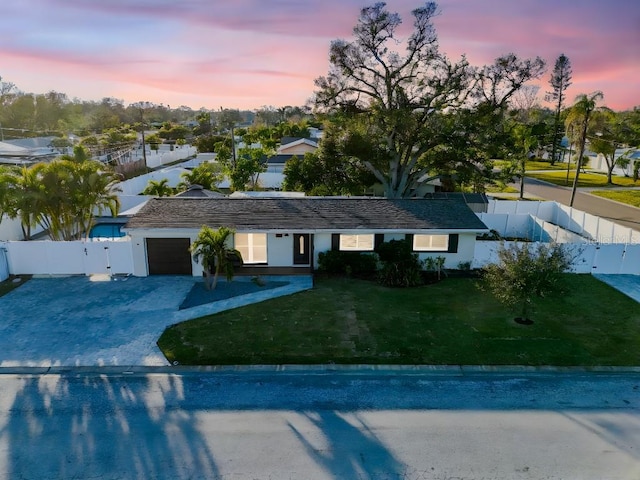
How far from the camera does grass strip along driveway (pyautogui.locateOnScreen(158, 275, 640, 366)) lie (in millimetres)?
14203

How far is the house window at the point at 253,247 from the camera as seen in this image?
71.2 feet

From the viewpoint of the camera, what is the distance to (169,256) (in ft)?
68.8

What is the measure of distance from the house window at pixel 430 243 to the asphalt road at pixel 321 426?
9.19 metres

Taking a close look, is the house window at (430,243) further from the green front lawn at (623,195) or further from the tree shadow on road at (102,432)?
the green front lawn at (623,195)

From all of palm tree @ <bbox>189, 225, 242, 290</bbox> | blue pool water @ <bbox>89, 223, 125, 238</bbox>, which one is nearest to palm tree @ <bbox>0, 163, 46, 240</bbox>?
palm tree @ <bbox>189, 225, 242, 290</bbox>

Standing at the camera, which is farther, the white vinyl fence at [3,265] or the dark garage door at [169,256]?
the dark garage door at [169,256]

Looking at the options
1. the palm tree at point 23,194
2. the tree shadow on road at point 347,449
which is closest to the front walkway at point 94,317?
the palm tree at point 23,194

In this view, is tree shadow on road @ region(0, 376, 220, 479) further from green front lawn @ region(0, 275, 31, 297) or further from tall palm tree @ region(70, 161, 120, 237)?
tall palm tree @ region(70, 161, 120, 237)

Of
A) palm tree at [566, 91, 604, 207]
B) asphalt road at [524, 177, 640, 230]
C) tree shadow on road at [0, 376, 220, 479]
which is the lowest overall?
tree shadow on road at [0, 376, 220, 479]

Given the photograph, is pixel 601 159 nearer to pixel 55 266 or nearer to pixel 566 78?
pixel 566 78

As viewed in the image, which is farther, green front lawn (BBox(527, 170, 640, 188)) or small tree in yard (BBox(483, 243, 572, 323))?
green front lawn (BBox(527, 170, 640, 188))

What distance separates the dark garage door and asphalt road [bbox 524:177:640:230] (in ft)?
95.7

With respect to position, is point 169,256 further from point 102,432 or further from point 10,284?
point 102,432

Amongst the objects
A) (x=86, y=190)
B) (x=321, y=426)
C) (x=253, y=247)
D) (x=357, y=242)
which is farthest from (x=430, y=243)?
(x=86, y=190)
